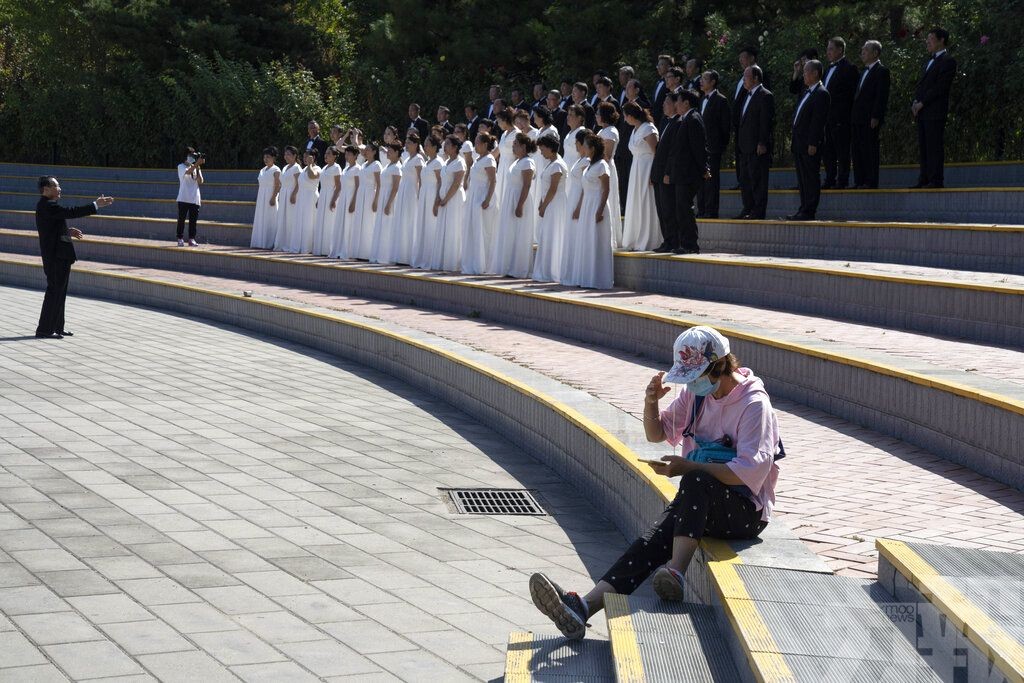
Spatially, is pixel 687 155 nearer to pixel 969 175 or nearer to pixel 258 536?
pixel 969 175

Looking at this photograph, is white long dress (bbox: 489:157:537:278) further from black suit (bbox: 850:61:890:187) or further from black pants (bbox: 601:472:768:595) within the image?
black pants (bbox: 601:472:768:595)

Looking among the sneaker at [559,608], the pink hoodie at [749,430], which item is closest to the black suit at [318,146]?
the pink hoodie at [749,430]

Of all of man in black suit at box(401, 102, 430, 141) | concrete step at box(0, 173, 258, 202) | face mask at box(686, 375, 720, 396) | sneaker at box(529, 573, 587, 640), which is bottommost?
sneaker at box(529, 573, 587, 640)

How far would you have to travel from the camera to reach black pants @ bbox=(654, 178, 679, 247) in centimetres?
1400

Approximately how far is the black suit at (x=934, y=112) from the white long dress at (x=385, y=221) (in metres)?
7.85

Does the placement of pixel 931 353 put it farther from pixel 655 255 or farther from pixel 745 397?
pixel 655 255

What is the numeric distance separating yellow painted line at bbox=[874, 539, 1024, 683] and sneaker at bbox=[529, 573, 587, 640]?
1.20 metres

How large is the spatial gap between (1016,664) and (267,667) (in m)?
2.67

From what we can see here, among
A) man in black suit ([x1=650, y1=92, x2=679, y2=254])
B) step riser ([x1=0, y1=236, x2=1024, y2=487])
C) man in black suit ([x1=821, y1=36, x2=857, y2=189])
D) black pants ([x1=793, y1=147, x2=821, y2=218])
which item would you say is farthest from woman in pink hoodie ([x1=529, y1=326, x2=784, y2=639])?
man in black suit ([x1=821, y1=36, x2=857, y2=189])

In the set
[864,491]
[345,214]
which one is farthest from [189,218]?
[864,491]

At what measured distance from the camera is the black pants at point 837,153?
14.8 m

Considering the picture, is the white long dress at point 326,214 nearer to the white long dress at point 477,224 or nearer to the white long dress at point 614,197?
the white long dress at point 477,224

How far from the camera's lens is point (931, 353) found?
870 cm

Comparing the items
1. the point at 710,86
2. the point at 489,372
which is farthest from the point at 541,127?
the point at 489,372
